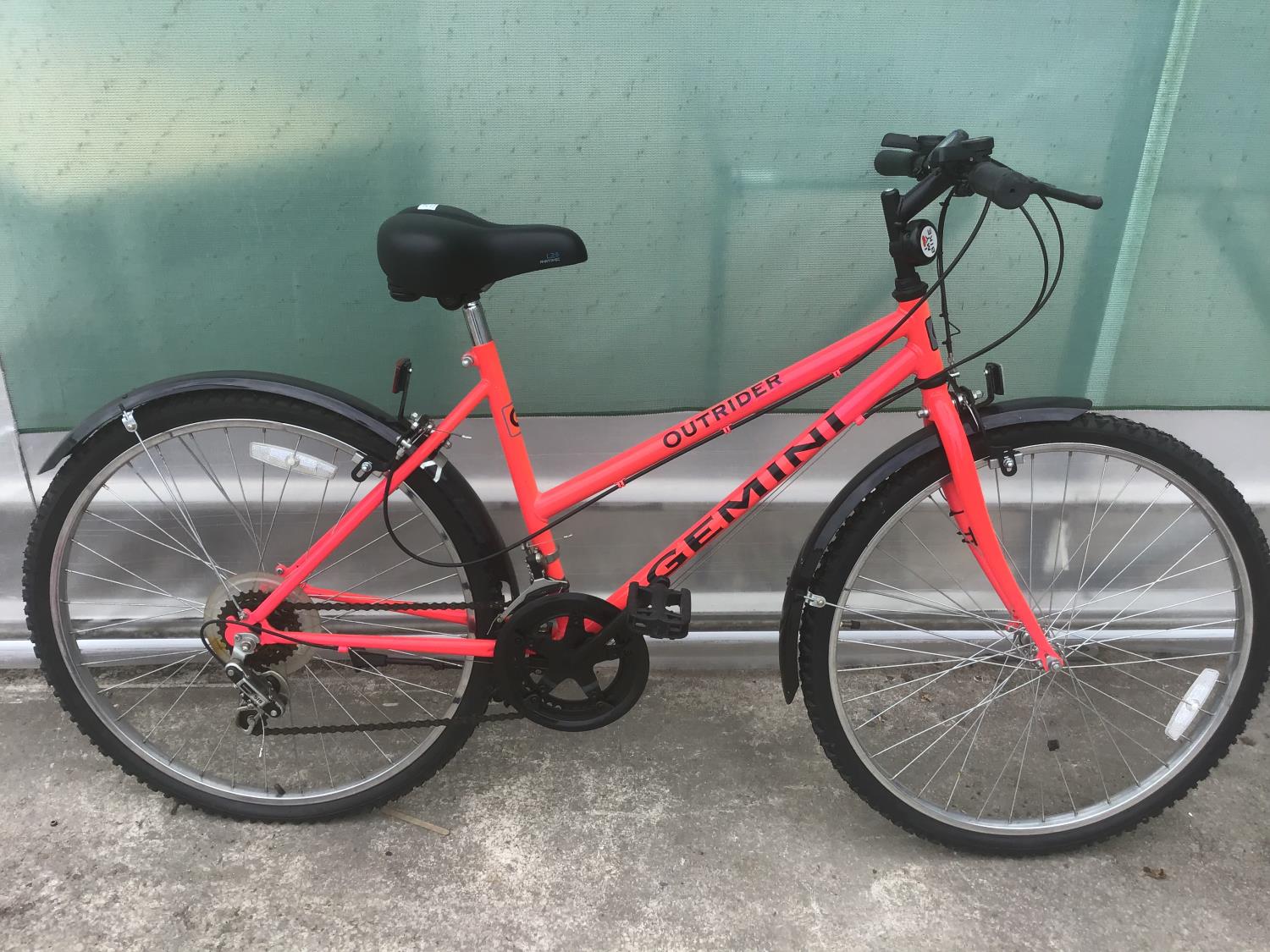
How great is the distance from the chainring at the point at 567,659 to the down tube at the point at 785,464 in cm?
9

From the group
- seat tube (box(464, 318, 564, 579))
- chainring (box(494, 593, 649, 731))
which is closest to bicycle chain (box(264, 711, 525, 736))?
chainring (box(494, 593, 649, 731))

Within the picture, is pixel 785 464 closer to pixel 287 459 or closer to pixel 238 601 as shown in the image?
pixel 287 459

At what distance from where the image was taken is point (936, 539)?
2.81 metres

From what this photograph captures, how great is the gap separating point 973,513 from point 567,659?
1.01m

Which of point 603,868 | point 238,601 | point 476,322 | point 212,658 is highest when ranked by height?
point 476,322

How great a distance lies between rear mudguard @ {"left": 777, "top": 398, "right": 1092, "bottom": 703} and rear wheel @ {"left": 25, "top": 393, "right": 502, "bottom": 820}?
74 cm

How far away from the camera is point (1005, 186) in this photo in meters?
1.65

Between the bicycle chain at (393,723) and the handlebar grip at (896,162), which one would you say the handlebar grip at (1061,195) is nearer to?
the handlebar grip at (896,162)

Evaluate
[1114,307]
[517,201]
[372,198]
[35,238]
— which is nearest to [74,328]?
[35,238]

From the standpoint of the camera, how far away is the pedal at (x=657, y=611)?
2098 mm

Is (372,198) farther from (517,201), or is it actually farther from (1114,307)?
(1114,307)

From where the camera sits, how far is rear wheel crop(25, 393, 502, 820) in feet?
6.97

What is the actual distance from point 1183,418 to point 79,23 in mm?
3209

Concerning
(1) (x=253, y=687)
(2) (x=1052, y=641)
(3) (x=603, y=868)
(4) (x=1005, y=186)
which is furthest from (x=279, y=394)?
(2) (x=1052, y=641)
